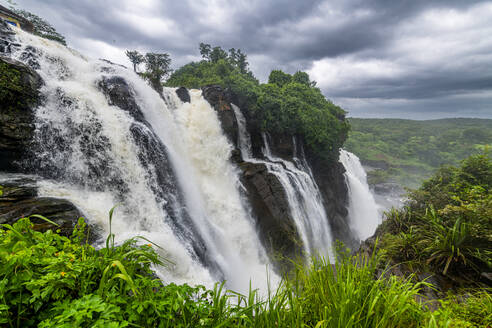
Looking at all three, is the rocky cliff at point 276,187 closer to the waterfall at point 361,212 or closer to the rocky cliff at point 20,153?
the waterfall at point 361,212

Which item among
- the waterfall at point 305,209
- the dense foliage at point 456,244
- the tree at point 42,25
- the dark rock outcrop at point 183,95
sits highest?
the tree at point 42,25

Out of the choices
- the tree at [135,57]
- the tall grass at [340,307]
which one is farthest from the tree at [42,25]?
the tall grass at [340,307]

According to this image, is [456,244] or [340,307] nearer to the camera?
[340,307]

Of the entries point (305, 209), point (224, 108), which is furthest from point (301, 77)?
point (305, 209)

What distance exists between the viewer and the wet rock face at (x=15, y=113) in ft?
16.8

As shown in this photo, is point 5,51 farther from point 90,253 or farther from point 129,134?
point 90,253

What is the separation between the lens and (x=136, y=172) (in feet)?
21.5

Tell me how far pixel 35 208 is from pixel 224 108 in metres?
9.67

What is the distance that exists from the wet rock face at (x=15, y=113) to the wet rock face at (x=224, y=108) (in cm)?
769

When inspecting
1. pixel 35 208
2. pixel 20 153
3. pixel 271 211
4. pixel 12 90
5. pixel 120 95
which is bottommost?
Answer: pixel 271 211

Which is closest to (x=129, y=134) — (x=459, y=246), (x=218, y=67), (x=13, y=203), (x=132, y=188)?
(x=132, y=188)

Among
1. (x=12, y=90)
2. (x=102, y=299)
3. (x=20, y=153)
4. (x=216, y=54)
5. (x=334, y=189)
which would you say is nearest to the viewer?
(x=102, y=299)

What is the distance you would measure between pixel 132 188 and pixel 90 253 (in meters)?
4.95

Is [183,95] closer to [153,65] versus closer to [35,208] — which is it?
[153,65]
